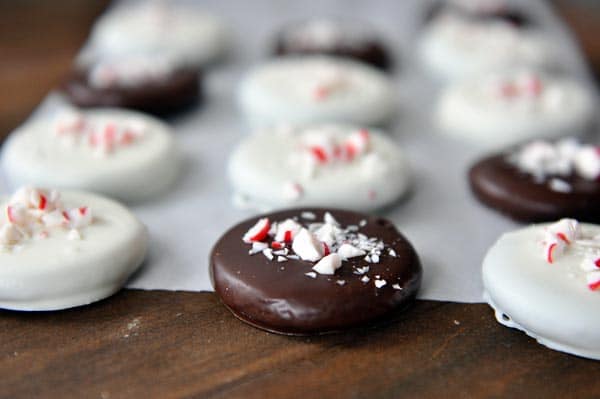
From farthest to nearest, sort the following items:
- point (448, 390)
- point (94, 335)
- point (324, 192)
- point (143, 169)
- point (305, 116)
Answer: point (305, 116)
point (143, 169)
point (324, 192)
point (94, 335)
point (448, 390)

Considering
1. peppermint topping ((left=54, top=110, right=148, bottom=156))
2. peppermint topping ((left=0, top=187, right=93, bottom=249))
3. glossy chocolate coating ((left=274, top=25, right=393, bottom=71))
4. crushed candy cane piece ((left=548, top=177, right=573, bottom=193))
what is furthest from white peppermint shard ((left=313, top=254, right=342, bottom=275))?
glossy chocolate coating ((left=274, top=25, right=393, bottom=71))

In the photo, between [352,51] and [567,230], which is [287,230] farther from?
[352,51]

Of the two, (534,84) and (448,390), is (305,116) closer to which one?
(534,84)

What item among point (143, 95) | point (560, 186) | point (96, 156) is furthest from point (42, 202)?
point (560, 186)

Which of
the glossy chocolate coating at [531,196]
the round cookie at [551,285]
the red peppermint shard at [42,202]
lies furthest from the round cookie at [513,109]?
the red peppermint shard at [42,202]

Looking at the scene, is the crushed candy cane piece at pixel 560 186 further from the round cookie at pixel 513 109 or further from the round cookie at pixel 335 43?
the round cookie at pixel 335 43

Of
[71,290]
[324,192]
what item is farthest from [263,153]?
[71,290]

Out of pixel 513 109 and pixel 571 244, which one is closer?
pixel 571 244

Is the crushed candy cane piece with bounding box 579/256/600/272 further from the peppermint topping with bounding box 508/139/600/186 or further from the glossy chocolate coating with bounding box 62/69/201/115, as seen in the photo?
the glossy chocolate coating with bounding box 62/69/201/115

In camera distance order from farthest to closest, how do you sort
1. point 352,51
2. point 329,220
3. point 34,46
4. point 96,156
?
point 34,46
point 352,51
point 96,156
point 329,220
